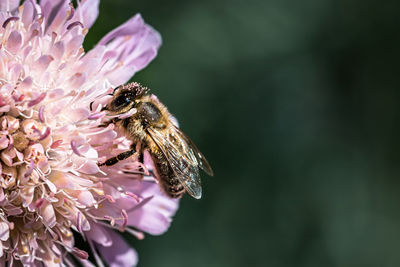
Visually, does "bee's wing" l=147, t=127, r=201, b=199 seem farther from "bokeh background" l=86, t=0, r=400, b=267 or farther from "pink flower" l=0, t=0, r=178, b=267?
"bokeh background" l=86, t=0, r=400, b=267

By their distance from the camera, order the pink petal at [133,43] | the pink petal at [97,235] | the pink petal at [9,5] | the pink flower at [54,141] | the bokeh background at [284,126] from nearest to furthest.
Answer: the pink flower at [54,141]
the pink petal at [9,5]
the pink petal at [97,235]
the pink petal at [133,43]
the bokeh background at [284,126]

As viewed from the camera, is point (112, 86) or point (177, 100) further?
point (177, 100)

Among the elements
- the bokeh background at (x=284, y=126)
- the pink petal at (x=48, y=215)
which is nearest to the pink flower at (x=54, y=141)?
the pink petal at (x=48, y=215)

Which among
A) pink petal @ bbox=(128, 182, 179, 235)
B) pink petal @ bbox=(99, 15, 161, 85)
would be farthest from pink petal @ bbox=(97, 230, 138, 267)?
pink petal @ bbox=(99, 15, 161, 85)

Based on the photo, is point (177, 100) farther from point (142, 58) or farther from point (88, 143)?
point (88, 143)

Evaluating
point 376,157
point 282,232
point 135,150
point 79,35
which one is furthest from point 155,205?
point 376,157

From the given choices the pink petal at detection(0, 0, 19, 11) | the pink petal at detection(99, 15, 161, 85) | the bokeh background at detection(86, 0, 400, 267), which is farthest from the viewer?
the bokeh background at detection(86, 0, 400, 267)

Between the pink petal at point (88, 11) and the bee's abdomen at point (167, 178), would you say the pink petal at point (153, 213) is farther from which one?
the pink petal at point (88, 11)
